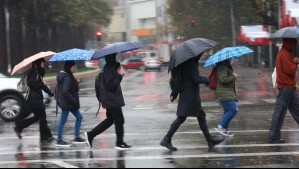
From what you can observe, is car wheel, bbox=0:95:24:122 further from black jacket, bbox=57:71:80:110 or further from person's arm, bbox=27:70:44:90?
black jacket, bbox=57:71:80:110

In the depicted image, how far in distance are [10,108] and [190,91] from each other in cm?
685

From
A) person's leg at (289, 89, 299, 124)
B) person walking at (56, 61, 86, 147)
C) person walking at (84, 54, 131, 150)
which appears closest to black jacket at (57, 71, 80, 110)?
person walking at (56, 61, 86, 147)

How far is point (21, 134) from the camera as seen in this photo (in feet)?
39.0

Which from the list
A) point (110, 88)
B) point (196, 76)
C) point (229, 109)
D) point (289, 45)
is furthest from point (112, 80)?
point (289, 45)

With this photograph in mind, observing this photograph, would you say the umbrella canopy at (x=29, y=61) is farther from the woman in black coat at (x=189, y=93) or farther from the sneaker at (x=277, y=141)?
the sneaker at (x=277, y=141)

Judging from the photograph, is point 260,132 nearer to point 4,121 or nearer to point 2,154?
point 2,154

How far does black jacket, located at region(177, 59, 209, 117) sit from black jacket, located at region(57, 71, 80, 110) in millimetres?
2121

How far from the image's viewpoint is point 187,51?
28.8 ft

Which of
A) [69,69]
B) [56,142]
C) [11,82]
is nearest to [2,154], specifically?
[56,142]

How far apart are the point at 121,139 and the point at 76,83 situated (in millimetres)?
1459

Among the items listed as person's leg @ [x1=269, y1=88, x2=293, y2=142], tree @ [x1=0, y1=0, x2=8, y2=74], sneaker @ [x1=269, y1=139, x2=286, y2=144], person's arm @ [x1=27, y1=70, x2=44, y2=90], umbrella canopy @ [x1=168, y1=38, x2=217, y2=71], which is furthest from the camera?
tree @ [x1=0, y1=0, x2=8, y2=74]

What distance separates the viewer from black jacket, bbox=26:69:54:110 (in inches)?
417

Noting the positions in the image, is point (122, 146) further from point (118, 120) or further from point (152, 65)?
point (152, 65)

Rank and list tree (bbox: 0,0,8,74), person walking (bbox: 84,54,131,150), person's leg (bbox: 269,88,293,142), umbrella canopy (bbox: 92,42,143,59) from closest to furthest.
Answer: umbrella canopy (bbox: 92,42,143,59) → person walking (bbox: 84,54,131,150) → person's leg (bbox: 269,88,293,142) → tree (bbox: 0,0,8,74)
